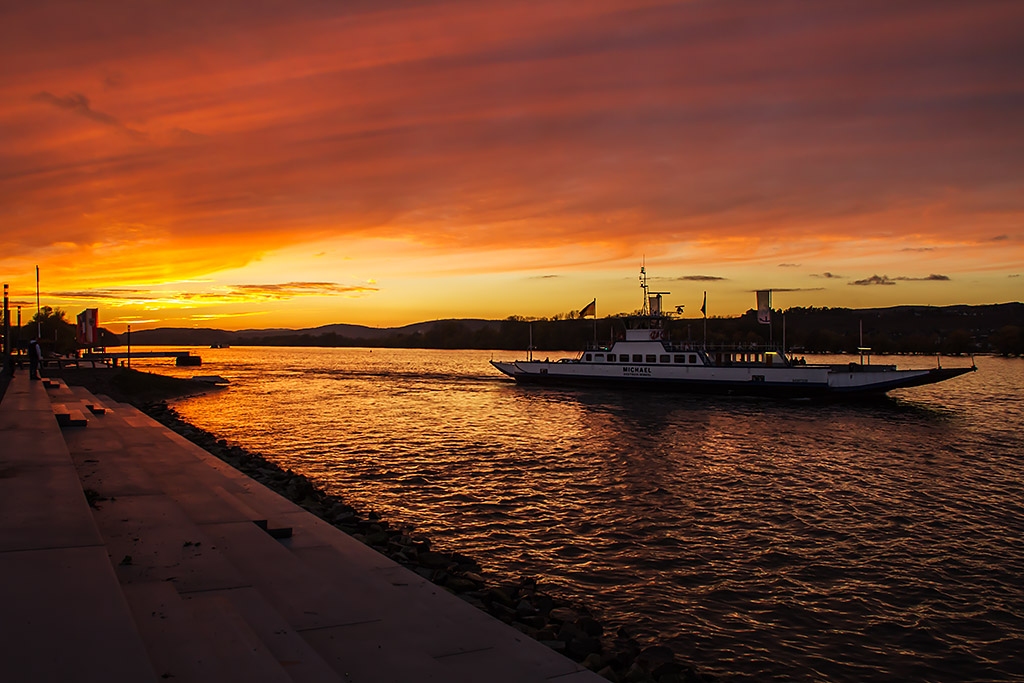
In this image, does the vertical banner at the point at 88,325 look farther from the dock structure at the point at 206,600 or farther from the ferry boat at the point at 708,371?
the dock structure at the point at 206,600

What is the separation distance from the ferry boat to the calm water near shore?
11.1 m

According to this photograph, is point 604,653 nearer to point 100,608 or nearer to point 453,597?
point 453,597

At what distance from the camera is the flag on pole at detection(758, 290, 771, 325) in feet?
166

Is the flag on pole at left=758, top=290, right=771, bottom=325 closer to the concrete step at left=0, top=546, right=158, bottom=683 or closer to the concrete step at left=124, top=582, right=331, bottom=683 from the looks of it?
the concrete step at left=124, top=582, right=331, bottom=683

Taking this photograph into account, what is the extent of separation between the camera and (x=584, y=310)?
64000 millimetres

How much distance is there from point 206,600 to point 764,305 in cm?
5120

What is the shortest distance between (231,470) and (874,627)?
14.6 meters

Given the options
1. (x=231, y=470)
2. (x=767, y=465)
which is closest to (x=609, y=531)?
(x=231, y=470)

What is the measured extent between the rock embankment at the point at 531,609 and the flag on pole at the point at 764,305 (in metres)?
43.2

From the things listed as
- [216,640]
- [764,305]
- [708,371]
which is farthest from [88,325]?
[764,305]

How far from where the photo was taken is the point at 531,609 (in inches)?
392

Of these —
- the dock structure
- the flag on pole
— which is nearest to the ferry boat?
the flag on pole

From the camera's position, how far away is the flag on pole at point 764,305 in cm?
5067

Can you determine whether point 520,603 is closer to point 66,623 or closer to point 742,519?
point 66,623
